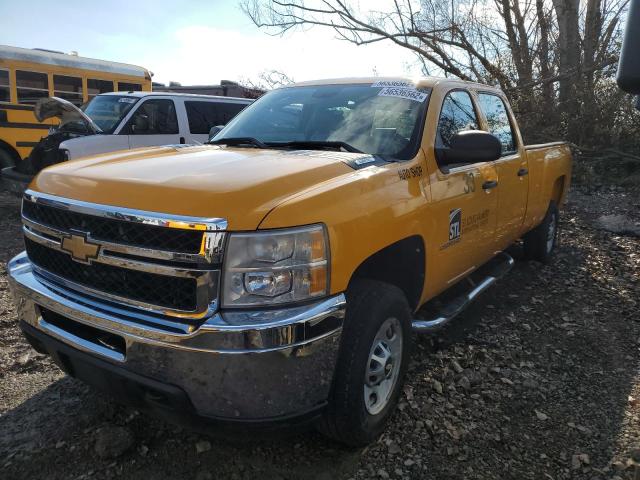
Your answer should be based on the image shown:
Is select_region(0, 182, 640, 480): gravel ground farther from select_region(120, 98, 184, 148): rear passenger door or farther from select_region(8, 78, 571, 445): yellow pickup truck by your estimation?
select_region(120, 98, 184, 148): rear passenger door

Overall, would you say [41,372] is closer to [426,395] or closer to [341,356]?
[341,356]

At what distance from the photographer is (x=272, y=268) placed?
2.02m

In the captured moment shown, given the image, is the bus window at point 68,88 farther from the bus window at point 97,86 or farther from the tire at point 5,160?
the tire at point 5,160

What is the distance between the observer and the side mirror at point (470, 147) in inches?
120

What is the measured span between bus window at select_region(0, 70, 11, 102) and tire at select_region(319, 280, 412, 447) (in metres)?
10.5

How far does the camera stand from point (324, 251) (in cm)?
213

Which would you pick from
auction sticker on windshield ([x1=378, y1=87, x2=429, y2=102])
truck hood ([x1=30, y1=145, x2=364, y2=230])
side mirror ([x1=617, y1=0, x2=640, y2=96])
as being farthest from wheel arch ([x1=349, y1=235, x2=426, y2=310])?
side mirror ([x1=617, y1=0, x2=640, y2=96])

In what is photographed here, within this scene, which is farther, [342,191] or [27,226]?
[27,226]

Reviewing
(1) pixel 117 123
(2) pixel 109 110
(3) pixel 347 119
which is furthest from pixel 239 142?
(2) pixel 109 110

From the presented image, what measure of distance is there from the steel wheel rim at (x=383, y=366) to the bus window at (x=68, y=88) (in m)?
11.0

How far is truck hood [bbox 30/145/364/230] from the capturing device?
206 centimetres

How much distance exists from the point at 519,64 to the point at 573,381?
11.7 meters

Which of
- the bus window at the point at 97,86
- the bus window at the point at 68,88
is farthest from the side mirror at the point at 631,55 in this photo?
the bus window at the point at 97,86

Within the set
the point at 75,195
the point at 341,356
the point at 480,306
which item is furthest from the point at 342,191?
the point at 480,306
